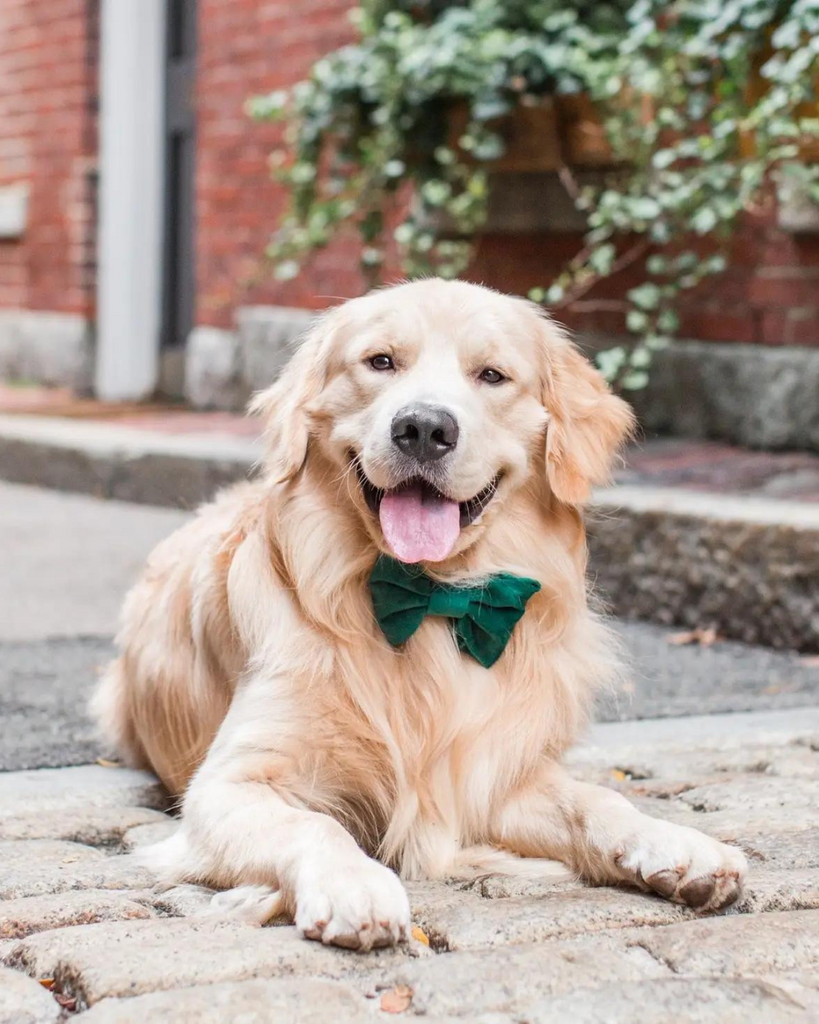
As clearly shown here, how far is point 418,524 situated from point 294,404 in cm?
41

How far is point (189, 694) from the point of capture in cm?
317

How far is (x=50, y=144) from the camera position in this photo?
10.7 meters

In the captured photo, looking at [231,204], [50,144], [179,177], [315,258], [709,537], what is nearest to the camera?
[709,537]

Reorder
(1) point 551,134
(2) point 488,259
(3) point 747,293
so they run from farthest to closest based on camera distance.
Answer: (2) point 488,259 → (1) point 551,134 → (3) point 747,293

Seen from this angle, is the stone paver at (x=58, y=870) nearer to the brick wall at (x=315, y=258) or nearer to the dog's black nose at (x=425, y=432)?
the dog's black nose at (x=425, y=432)

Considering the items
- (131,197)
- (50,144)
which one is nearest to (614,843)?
(131,197)

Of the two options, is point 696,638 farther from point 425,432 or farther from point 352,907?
point 352,907

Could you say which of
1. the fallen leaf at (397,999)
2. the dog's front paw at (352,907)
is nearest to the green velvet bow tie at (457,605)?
the dog's front paw at (352,907)

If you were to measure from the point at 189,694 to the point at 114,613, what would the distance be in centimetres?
215

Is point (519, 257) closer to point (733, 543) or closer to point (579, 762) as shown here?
point (733, 543)

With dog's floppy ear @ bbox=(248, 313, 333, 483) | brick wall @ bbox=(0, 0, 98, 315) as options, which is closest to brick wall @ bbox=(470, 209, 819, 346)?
dog's floppy ear @ bbox=(248, 313, 333, 483)

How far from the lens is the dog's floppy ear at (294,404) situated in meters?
2.93

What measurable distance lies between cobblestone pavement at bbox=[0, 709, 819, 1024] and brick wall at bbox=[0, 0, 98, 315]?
26.0 feet

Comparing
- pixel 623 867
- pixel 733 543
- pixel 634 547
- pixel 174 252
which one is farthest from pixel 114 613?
pixel 174 252
